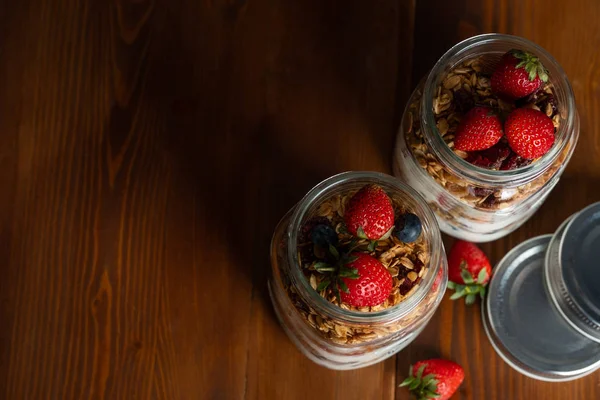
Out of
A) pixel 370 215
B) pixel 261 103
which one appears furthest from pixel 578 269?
pixel 261 103

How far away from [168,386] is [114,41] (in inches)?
18.5

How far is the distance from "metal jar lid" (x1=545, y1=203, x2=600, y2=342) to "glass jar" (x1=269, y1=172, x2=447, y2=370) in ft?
0.60

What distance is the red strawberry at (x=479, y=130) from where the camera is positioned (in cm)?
84

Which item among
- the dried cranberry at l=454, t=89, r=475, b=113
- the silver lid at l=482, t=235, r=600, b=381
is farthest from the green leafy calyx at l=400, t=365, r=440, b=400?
the dried cranberry at l=454, t=89, r=475, b=113

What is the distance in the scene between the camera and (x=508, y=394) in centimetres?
102

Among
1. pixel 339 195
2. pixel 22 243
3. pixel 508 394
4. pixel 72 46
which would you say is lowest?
pixel 508 394

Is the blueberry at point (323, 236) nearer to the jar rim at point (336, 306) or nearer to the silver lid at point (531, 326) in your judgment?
the jar rim at point (336, 306)

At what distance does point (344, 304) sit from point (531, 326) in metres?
0.35

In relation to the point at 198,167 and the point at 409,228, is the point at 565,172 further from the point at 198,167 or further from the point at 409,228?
the point at 198,167

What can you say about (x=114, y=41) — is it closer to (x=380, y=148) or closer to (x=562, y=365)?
(x=380, y=148)

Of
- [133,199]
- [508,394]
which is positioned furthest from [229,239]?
[508,394]

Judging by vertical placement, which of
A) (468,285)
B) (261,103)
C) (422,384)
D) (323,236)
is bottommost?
(422,384)

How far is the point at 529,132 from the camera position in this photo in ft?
2.77

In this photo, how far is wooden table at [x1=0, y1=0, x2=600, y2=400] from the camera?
39.8 inches
